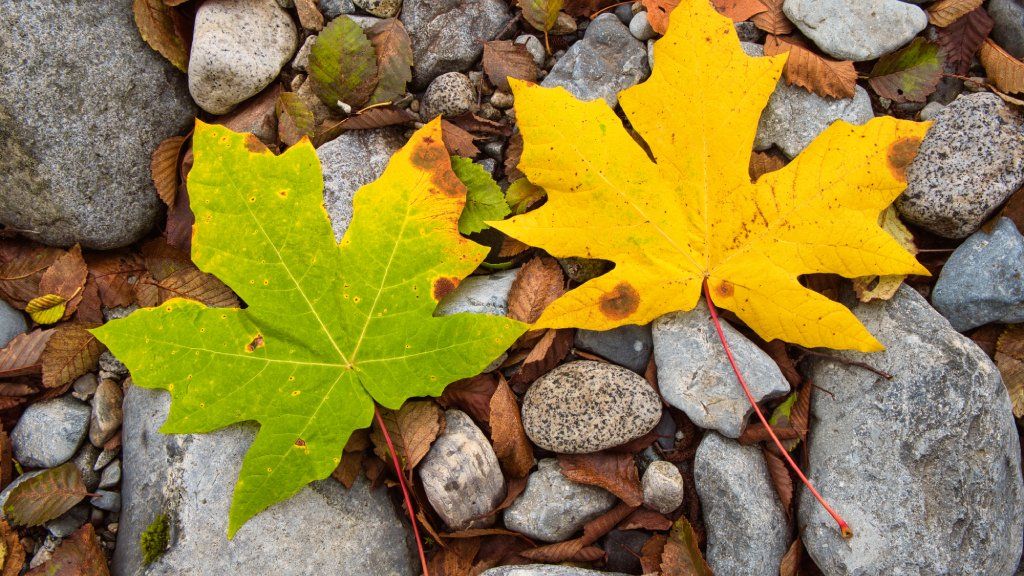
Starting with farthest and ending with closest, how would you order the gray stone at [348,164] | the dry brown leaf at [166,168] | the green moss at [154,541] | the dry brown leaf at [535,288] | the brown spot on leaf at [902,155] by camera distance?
the dry brown leaf at [166,168]
the gray stone at [348,164]
the dry brown leaf at [535,288]
the green moss at [154,541]
the brown spot on leaf at [902,155]

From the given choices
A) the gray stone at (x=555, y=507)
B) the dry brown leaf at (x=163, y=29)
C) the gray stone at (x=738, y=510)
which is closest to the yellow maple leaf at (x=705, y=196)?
the gray stone at (x=738, y=510)

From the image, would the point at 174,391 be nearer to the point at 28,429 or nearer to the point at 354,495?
the point at 354,495

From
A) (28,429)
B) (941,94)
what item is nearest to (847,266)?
(941,94)

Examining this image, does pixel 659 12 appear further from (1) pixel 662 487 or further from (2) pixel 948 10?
(1) pixel 662 487

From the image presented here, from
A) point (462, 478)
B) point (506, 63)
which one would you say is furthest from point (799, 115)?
point (462, 478)

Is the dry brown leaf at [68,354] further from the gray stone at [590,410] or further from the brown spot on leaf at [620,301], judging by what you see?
the brown spot on leaf at [620,301]

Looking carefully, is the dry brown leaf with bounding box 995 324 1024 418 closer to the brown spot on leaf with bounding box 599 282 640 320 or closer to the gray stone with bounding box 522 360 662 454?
the gray stone with bounding box 522 360 662 454
